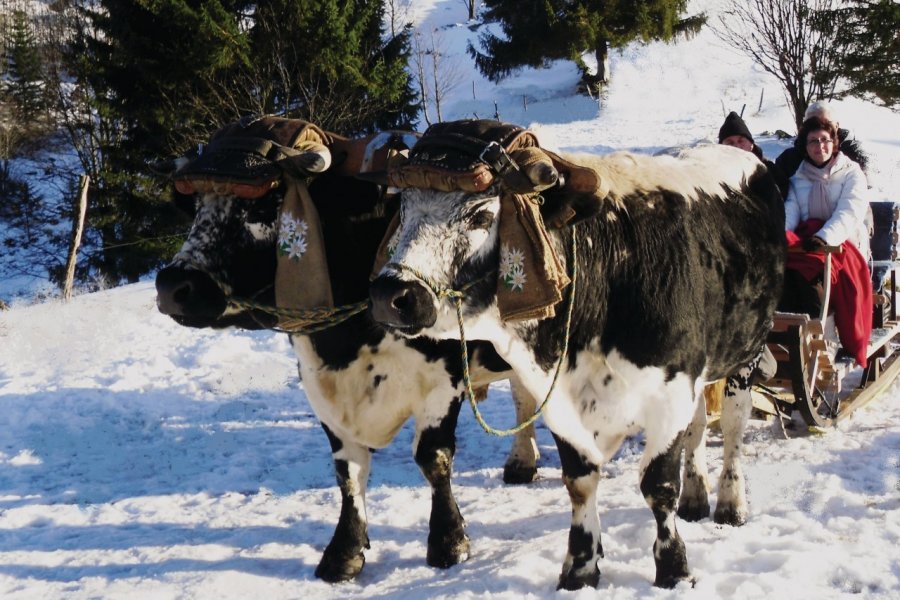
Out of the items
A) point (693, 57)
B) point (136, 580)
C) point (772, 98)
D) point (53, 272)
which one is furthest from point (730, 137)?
point (693, 57)

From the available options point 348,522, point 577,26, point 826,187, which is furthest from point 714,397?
point 577,26

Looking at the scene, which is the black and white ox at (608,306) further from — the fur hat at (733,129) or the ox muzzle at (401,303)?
the fur hat at (733,129)

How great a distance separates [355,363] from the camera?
4016 mm

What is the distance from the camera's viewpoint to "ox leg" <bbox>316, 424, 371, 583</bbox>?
4.03 metres

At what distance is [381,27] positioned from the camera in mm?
20078

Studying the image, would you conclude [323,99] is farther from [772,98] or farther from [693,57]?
[693,57]

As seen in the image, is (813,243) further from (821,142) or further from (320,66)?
(320,66)

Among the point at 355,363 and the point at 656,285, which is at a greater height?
the point at 656,285

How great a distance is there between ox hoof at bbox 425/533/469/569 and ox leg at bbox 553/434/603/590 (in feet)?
2.22

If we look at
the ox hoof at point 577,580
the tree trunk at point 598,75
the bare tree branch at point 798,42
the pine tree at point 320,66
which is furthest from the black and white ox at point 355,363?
the tree trunk at point 598,75

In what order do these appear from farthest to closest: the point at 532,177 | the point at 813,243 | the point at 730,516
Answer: the point at 813,243
the point at 730,516
the point at 532,177

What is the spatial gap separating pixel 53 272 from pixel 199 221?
21549mm

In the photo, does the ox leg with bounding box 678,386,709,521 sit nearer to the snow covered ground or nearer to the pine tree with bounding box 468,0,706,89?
the snow covered ground

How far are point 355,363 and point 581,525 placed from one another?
4.39 feet
